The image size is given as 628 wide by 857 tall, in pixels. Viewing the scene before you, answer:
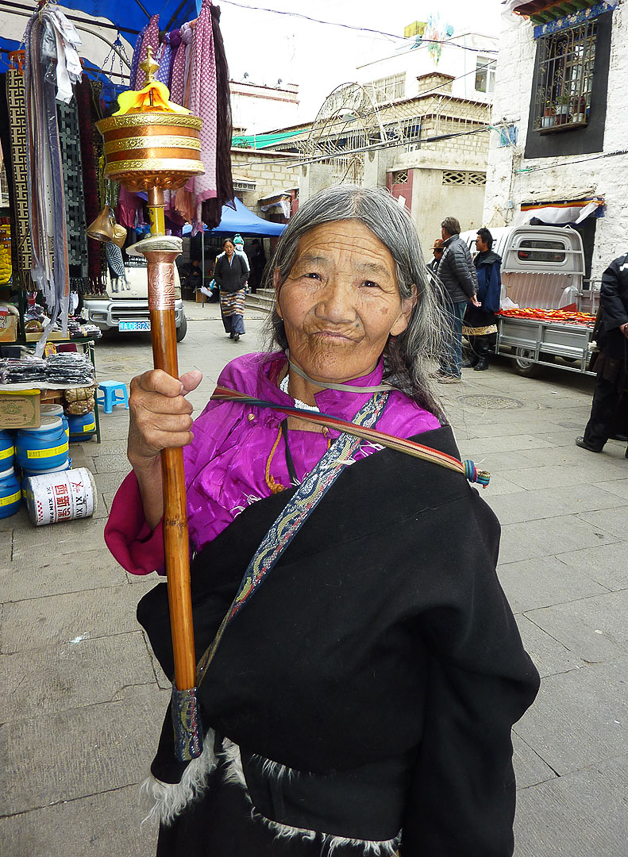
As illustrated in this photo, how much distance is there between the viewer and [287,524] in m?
1.09

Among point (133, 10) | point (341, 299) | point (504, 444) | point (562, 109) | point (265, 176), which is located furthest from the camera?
point (265, 176)

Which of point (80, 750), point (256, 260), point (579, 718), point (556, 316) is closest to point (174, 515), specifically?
point (80, 750)

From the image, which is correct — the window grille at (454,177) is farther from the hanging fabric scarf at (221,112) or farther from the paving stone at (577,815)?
the paving stone at (577,815)

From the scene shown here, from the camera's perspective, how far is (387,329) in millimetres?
1282

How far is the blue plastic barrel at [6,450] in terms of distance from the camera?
13.2ft

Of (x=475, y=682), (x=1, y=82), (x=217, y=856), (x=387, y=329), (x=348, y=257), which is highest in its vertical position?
(x=1, y=82)

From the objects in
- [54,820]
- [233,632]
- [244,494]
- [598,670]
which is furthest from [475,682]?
[598,670]

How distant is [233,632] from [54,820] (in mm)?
1332

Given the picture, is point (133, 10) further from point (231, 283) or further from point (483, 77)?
point (483, 77)

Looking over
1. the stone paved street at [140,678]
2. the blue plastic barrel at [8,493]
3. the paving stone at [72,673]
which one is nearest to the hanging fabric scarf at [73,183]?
the blue plastic barrel at [8,493]

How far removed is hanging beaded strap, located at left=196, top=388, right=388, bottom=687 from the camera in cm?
109

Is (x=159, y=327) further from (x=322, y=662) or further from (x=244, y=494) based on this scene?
(x=322, y=662)

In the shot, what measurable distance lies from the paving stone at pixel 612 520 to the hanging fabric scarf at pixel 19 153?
3.81 meters

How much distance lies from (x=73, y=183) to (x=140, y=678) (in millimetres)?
2531
